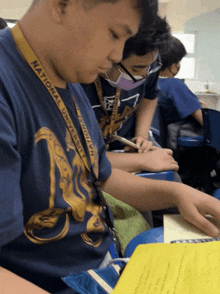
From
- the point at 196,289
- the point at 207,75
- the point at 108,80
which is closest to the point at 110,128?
the point at 108,80

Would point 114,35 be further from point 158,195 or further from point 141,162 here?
point 141,162

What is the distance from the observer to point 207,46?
546 centimetres

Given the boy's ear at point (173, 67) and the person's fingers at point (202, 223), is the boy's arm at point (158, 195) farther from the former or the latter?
the boy's ear at point (173, 67)

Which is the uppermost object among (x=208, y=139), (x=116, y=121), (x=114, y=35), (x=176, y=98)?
(x=114, y=35)

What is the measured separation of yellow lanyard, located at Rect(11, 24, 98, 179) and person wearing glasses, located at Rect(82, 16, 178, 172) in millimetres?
417

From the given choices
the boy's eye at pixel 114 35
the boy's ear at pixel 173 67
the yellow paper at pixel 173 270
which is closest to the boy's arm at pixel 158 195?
the yellow paper at pixel 173 270

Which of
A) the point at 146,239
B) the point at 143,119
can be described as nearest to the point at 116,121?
the point at 143,119

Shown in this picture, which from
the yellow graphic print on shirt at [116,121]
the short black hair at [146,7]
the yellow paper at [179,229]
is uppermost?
the short black hair at [146,7]

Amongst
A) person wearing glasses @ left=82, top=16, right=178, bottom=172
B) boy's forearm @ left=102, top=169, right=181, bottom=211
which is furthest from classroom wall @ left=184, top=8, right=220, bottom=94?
boy's forearm @ left=102, top=169, right=181, bottom=211

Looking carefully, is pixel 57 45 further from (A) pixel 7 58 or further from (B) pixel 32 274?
(B) pixel 32 274

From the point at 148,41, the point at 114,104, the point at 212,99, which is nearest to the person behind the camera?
the point at 148,41

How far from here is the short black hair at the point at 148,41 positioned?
91cm

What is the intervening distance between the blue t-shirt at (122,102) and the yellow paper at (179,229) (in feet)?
1.80

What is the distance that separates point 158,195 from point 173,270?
32 cm
